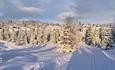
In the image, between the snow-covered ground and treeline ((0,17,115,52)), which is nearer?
the snow-covered ground

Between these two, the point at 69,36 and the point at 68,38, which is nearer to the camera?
the point at 69,36

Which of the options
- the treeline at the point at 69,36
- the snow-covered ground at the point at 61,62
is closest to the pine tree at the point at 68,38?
the treeline at the point at 69,36

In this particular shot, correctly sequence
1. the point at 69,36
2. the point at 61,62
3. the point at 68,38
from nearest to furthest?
the point at 61,62
the point at 69,36
the point at 68,38

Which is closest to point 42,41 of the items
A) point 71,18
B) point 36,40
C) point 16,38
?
point 36,40

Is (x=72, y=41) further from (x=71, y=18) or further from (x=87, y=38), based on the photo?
(x=87, y=38)

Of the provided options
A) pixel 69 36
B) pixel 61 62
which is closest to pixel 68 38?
pixel 69 36

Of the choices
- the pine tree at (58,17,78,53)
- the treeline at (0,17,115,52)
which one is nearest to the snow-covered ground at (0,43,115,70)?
the pine tree at (58,17,78,53)

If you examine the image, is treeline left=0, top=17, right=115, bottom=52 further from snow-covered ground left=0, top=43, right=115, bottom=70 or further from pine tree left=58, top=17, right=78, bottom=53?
snow-covered ground left=0, top=43, right=115, bottom=70

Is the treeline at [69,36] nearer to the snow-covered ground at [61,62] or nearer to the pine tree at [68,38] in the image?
the pine tree at [68,38]

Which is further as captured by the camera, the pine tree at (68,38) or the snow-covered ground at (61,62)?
the pine tree at (68,38)

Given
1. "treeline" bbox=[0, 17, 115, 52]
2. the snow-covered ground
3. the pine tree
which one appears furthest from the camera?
"treeline" bbox=[0, 17, 115, 52]

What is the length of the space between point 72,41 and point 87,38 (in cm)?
4190

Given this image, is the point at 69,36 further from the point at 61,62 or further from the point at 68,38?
the point at 61,62

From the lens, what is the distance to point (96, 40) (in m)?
105
